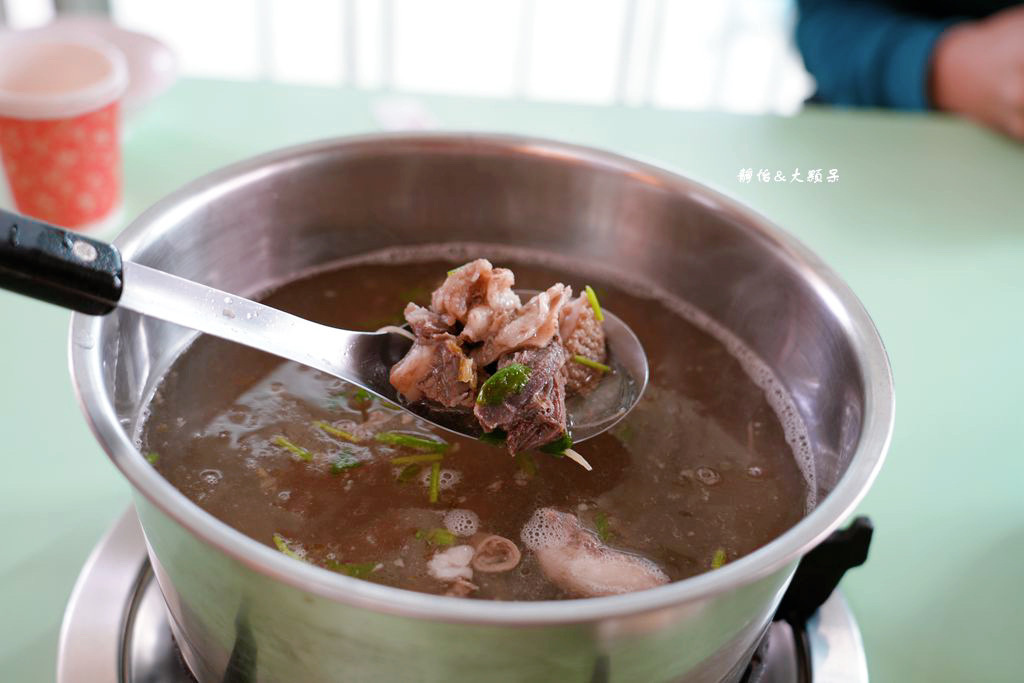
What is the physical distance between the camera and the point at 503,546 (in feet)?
3.11

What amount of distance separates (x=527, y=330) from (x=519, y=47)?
10.2 ft

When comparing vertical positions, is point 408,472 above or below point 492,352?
below

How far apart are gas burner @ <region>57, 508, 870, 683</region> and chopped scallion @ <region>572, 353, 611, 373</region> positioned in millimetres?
317

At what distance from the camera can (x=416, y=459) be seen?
1031mm

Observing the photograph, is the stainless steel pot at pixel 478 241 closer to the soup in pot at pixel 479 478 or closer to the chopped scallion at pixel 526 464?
the soup in pot at pixel 479 478

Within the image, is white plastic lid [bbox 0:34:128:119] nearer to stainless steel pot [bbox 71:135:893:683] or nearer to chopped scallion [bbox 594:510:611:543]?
stainless steel pot [bbox 71:135:893:683]

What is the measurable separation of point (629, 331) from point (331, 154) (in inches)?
18.1

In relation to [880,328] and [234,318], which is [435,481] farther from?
[880,328]

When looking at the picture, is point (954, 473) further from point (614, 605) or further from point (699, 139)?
point (699, 139)

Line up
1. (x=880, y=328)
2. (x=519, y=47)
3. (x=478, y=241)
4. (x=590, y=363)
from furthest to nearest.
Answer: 1. (x=519, y=47)
2. (x=880, y=328)
3. (x=478, y=241)
4. (x=590, y=363)

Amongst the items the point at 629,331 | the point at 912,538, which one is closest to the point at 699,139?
the point at 629,331

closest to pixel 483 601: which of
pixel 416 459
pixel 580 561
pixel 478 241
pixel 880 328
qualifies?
pixel 580 561

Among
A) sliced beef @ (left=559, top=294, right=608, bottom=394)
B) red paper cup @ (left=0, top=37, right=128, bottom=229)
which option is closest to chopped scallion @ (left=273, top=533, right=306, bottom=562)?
sliced beef @ (left=559, top=294, right=608, bottom=394)

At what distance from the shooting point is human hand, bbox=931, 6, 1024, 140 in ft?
6.52
